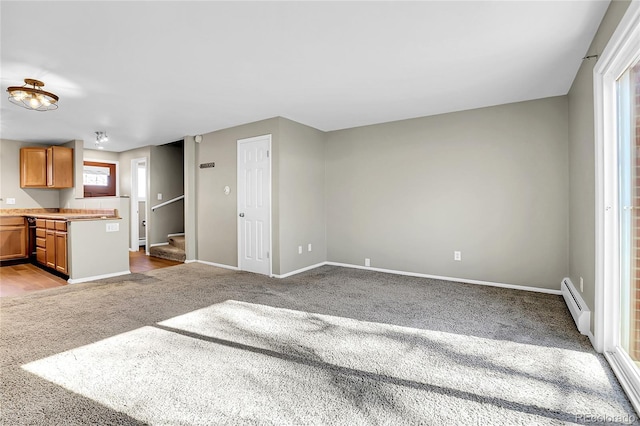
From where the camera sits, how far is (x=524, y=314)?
3.12 m

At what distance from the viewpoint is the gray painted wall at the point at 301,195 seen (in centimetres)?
469

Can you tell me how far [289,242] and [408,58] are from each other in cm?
302

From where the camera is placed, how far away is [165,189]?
23.3ft

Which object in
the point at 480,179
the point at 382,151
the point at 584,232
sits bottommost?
the point at 584,232

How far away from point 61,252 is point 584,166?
6.55 m

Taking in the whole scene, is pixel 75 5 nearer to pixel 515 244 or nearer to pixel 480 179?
pixel 480 179

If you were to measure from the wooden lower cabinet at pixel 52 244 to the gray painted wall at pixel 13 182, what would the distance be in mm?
1497

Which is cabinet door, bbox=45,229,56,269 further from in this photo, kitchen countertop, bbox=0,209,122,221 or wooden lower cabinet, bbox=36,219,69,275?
kitchen countertop, bbox=0,209,122,221

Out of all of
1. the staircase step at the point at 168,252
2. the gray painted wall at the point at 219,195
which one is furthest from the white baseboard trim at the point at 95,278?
the gray painted wall at the point at 219,195

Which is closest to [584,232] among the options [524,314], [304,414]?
[524,314]

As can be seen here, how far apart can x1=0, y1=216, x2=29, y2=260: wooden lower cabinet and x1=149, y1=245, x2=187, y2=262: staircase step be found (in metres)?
2.11

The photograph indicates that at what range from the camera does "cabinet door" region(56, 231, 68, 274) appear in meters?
4.50

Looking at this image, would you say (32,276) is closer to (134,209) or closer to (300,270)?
(134,209)

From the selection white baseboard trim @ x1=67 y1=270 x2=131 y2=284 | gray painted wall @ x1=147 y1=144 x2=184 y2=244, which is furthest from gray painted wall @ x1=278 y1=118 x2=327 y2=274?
gray painted wall @ x1=147 y1=144 x2=184 y2=244
